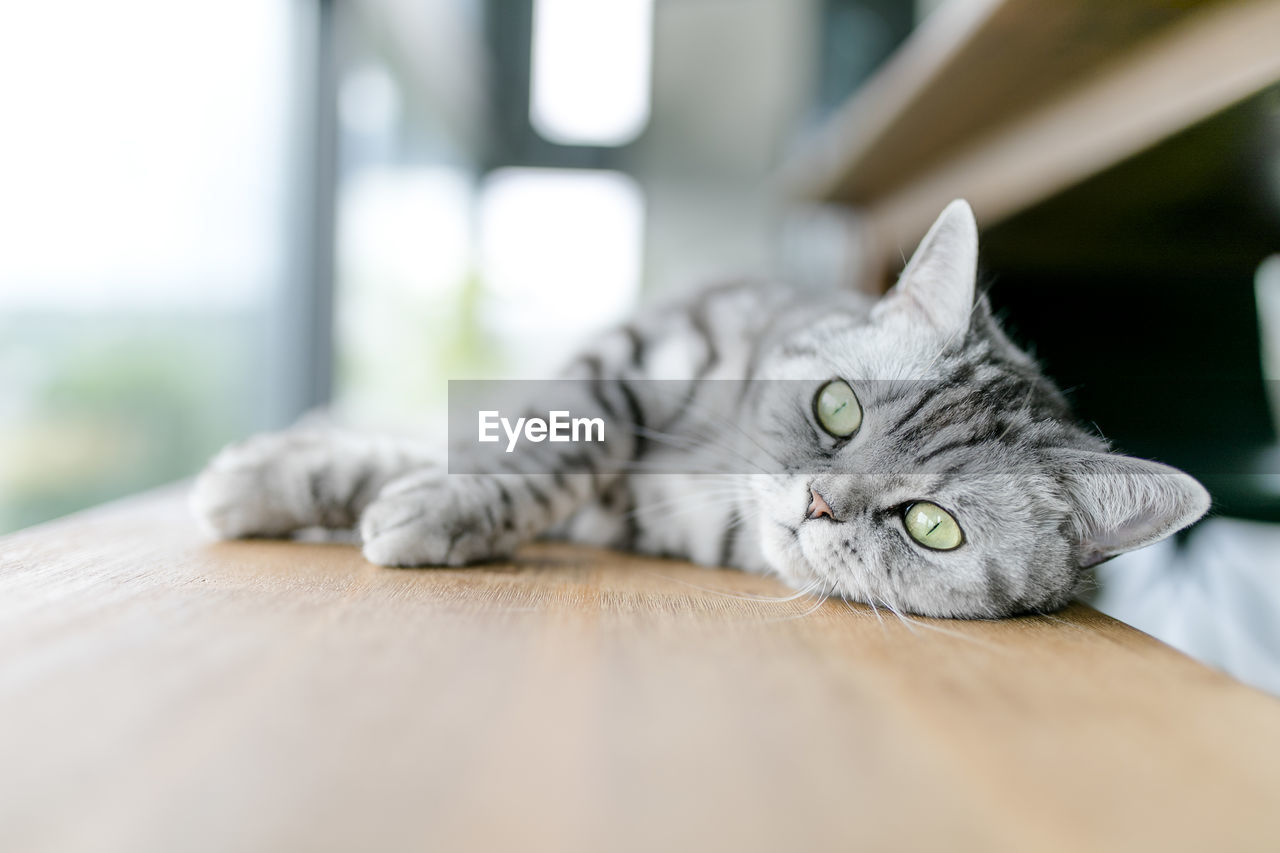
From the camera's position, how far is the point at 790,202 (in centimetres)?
288

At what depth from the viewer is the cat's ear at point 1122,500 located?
812 millimetres

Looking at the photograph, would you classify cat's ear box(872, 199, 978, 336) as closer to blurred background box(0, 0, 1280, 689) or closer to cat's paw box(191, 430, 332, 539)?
blurred background box(0, 0, 1280, 689)

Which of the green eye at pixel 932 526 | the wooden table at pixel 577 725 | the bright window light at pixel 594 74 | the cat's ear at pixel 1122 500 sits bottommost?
the wooden table at pixel 577 725

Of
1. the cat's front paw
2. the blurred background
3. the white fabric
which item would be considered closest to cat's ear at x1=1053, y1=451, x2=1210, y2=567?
the white fabric

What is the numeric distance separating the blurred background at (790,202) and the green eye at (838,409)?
22.0 inches

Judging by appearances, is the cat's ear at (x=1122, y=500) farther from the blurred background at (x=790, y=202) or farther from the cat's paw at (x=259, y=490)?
the cat's paw at (x=259, y=490)

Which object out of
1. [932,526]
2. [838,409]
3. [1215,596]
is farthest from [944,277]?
[1215,596]

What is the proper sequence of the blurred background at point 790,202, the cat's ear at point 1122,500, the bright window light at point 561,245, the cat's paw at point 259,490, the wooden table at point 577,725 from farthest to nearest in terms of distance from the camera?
the bright window light at point 561,245
the blurred background at point 790,202
the cat's paw at point 259,490
the cat's ear at point 1122,500
the wooden table at point 577,725

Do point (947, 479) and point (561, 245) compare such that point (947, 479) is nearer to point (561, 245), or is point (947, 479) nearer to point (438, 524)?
point (438, 524)

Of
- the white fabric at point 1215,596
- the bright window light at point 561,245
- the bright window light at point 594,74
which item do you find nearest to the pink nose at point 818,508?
the white fabric at point 1215,596

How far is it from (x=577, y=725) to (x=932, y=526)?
1.65ft

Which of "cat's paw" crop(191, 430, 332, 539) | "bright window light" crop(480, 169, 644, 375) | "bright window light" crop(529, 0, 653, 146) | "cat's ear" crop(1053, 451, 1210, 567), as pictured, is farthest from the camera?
"bright window light" crop(529, 0, 653, 146)

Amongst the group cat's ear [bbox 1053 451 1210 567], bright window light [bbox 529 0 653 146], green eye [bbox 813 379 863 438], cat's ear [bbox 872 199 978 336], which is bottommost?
cat's ear [bbox 1053 451 1210 567]

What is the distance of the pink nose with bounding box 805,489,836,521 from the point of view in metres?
0.89
